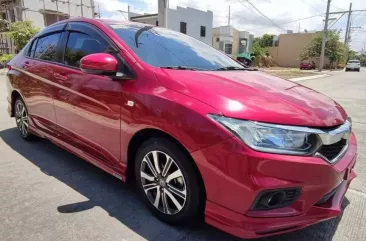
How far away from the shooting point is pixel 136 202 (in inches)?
115

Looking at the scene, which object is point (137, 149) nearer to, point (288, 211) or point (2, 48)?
point (288, 211)

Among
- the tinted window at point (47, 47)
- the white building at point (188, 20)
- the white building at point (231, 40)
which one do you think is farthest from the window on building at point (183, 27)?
the tinted window at point (47, 47)

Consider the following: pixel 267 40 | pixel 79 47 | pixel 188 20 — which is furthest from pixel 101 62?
pixel 267 40

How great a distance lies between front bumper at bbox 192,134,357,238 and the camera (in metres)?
1.93

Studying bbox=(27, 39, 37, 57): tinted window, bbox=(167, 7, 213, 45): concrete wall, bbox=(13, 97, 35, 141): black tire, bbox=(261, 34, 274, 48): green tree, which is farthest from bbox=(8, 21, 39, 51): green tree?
bbox=(261, 34, 274, 48): green tree

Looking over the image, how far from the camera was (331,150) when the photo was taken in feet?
7.04

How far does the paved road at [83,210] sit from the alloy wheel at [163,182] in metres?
0.18

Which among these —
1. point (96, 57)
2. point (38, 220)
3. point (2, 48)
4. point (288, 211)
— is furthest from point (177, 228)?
point (2, 48)

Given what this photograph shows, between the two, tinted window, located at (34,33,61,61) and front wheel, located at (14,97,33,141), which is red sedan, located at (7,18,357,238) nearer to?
tinted window, located at (34,33,61,61)

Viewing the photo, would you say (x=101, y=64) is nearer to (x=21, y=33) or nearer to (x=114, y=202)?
(x=114, y=202)

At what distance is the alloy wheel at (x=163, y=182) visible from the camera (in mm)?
2361

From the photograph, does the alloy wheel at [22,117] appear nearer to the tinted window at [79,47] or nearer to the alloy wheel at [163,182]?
the tinted window at [79,47]

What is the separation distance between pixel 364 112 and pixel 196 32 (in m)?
35.4

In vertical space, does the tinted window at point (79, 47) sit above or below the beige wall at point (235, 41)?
below
